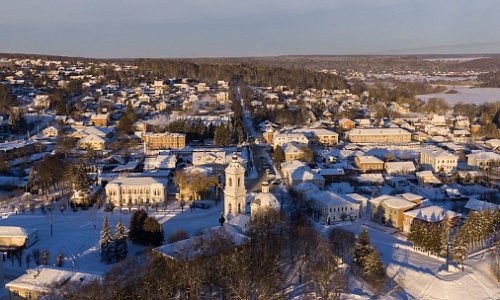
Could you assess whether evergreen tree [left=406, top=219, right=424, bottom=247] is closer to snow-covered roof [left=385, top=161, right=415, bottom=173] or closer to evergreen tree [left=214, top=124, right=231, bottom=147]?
snow-covered roof [left=385, top=161, right=415, bottom=173]

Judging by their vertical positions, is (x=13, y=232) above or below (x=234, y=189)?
below

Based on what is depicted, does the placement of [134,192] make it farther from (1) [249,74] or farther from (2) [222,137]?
(1) [249,74]

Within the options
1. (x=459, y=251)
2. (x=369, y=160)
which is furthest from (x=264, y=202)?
(x=369, y=160)

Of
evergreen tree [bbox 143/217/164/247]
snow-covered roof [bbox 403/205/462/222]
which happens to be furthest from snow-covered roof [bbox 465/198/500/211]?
evergreen tree [bbox 143/217/164/247]

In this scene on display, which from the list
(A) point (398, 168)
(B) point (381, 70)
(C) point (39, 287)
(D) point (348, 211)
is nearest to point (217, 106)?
(A) point (398, 168)

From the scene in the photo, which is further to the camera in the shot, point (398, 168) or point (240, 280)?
point (398, 168)

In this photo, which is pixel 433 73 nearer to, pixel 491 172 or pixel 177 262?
pixel 491 172

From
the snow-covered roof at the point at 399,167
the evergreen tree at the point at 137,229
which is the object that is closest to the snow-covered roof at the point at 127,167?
the evergreen tree at the point at 137,229
